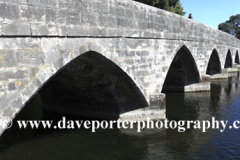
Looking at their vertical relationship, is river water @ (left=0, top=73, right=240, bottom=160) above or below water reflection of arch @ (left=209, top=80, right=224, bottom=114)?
below

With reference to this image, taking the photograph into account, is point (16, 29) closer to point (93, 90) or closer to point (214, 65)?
point (93, 90)

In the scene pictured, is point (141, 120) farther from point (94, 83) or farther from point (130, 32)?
point (130, 32)

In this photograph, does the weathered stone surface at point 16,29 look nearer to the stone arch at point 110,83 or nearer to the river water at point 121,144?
the stone arch at point 110,83

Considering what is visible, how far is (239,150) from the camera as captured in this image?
5137 millimetres

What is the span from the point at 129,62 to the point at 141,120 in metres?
2.14

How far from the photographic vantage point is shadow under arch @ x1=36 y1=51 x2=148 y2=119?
19.1ft

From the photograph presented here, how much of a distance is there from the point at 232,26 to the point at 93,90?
2259 inches

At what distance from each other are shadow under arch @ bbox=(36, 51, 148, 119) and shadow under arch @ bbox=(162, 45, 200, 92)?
4803mm

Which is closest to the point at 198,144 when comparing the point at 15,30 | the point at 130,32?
the point at 130,32

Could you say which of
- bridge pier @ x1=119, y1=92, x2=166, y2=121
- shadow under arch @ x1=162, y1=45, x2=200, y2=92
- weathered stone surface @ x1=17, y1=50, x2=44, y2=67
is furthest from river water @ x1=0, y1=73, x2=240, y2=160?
shadow under arch @ x1=162, y1=45, x2=200, y2=92

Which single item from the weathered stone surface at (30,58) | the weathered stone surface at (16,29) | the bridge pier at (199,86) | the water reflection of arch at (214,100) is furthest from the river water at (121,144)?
the bridge pier at (199,86)

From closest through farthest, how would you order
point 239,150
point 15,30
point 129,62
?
point 15,30
point 239,150
point 129,62

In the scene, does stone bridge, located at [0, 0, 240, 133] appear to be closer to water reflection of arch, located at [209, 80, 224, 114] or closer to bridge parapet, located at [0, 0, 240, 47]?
bridge parapet, located at [0, 0, 240, 47]

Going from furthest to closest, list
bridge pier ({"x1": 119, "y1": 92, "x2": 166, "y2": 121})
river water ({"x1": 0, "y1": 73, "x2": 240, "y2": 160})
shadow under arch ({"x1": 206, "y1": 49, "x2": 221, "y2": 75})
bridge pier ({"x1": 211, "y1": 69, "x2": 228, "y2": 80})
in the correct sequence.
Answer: bridge pier ({"x1": 211, "y1": 69, "x2": 228, "y2": 80}) < shadow under arch ({"x1": 206, "y1": 49, "x2": 221, "y2": 75}) < bridge pier ({"x1": 119, "y1": 92, "x2": 166, "y2": 121}) < river water ({"x1": 0, "y1": 73, "x2": 240, "y2": 160})
